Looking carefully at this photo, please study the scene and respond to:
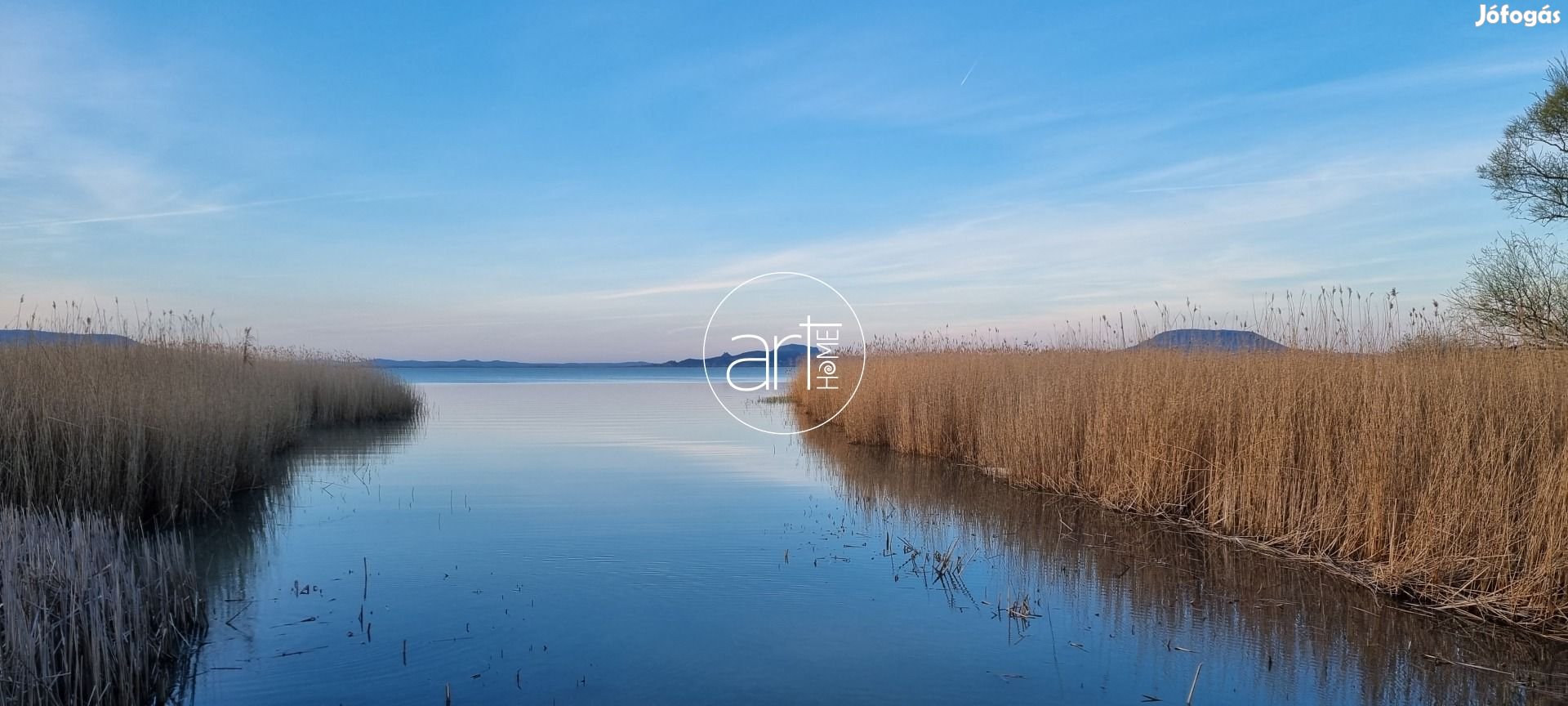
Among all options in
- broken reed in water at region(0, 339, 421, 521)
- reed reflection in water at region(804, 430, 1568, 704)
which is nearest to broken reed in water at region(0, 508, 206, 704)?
broken reed in water at region(0, 339, 421, 521)

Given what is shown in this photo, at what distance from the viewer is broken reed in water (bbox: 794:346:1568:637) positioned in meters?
4.16

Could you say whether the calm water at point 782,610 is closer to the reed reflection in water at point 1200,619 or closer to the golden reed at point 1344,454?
the reed reflection in water at point 1200,619

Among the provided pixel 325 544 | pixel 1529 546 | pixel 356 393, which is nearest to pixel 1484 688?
pixel 1529 546

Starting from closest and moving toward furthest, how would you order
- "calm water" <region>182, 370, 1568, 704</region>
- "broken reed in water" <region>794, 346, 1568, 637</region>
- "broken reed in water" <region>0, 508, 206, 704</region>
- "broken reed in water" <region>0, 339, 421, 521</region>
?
1. "broken reed in water" <region>0, 508, 206, 704</region>
2. "calm water" <region>182, 370, 1568, 704</region>
3. "broken reed in water" <region>794, 346, 1568, 637</region>
4. "broken reed in water" <region>0, 339, 421, 521</region>

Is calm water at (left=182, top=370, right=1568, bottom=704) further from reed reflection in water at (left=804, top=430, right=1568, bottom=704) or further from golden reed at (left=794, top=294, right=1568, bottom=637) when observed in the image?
golden reed at (left=794, top=294, right=1568, bottom=637)

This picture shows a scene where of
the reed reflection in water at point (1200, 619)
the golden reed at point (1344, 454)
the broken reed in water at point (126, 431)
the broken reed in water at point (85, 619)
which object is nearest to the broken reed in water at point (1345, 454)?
the golden reed at point (1344, 454)

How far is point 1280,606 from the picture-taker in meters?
4.49

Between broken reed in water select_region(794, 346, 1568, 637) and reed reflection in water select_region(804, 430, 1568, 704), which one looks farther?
broken reed in water select_region(794, 346, 1568, 637)

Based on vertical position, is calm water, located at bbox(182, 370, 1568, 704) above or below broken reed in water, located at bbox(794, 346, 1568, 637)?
below

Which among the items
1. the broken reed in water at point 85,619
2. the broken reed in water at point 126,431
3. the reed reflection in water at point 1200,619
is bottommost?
the reed reflection in water at point 1200,619

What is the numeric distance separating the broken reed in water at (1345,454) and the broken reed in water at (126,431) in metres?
7.42

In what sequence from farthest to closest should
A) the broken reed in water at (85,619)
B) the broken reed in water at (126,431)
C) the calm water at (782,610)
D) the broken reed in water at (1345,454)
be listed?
the broken reed in water at (126,431)
the broken reed in water at (1345,454)
the calm water at (782,610)
the broken reed in water at (85,619)

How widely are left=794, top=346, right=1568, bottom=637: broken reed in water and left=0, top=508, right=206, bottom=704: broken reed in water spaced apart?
6023 millimetres

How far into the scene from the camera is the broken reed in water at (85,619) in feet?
9.68
